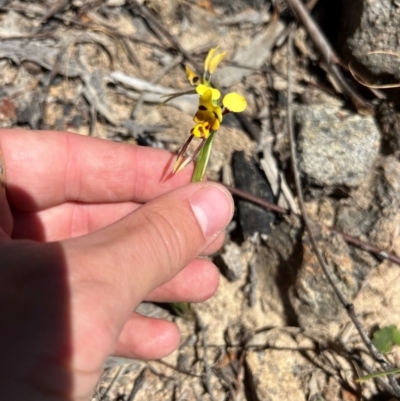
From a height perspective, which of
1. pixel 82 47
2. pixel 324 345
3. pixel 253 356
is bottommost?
pixel 253 356

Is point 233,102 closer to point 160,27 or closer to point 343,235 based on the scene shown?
point 343,235

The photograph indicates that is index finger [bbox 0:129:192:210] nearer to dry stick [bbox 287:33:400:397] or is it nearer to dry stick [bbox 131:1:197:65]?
dry stick [bbox 287:33:400:397]

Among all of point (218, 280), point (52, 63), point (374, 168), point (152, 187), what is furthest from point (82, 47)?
point (374, 168)

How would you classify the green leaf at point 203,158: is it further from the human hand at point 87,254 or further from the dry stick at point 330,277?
the dry stick at point 330,277

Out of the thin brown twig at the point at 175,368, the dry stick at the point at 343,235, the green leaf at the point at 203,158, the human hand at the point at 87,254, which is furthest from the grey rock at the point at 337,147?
the thin brown twig at the point at 175,368

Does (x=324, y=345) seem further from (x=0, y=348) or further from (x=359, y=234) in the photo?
(x=0, y=348)

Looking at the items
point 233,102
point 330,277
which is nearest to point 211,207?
point 233,102

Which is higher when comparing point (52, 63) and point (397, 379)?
point (52, 63)
